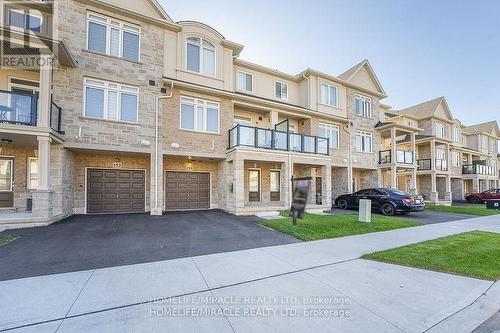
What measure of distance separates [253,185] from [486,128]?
41.0 m

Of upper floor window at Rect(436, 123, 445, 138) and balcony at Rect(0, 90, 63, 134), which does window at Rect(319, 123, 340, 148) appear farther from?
balcony at Rect(0, 90, 63, 134)

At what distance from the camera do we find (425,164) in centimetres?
2339

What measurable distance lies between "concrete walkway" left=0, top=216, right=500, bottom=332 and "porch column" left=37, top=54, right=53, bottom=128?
706 cm

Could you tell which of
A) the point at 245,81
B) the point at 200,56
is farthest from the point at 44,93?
the point at 245,81

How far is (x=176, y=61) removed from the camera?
1275 centimetres

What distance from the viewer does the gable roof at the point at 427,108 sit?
2547 centimetres

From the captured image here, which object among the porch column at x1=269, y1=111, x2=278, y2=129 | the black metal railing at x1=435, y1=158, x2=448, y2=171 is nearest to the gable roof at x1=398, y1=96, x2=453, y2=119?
the black metal railing at x1=435, y1=158, x2=448, y2=171

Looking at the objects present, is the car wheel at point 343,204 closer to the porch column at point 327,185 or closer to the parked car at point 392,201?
the parked car at point 392,201

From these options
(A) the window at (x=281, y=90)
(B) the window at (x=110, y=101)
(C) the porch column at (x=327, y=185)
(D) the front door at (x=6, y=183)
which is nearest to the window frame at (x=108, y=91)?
(B) the window at (x=110, y=101)

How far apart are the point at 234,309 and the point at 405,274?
371cm

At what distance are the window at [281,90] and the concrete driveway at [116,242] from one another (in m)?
11.2

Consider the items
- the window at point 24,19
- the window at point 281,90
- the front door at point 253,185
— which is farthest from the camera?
the window at point 281,90

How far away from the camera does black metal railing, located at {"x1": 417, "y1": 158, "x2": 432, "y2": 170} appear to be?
23.0 metres

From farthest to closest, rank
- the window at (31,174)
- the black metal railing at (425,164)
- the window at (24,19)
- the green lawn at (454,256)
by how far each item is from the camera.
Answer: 1. the black metal railing at (425,164)
2. the window at (31,174)
3. the window at (24,19)
4. the green lawn at (454,256)
